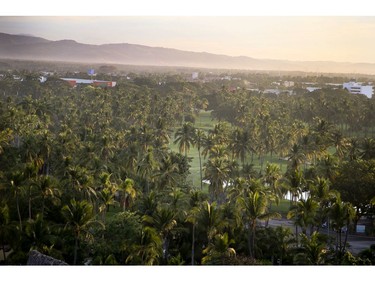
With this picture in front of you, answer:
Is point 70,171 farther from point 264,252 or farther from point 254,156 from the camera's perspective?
point 254,156

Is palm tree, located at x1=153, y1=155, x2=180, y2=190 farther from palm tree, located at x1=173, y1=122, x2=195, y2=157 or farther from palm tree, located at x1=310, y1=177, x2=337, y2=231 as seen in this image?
palm tree, located at x1=310, y1=177, x2=337, y2=231

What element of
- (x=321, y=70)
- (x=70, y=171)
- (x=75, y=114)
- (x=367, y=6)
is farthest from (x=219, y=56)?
(x=75, y=114)

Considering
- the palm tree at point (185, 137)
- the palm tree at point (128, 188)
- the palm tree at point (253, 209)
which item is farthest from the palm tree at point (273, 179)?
the palm tree at point (128, 188)

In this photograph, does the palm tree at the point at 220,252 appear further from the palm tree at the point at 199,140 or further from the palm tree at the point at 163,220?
the palm tree at the point at 199,140

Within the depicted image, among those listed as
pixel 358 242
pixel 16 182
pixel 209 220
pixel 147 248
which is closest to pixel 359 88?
pixel 358 242

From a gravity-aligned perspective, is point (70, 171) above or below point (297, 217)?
above

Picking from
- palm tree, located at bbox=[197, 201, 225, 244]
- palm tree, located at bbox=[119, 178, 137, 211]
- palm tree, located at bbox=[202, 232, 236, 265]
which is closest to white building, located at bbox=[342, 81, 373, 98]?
palm tree, located at bbox=[197, 201, 225, 244]

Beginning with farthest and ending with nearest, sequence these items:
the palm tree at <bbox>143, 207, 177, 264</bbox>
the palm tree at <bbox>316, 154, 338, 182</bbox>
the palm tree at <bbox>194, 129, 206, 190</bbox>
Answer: the palm tree at <bbox>194, 129, 206, 190</bbox> → the palm tree at <bbox>316, 154, 338, 182</bbox> → the palm tree at <bbox>143, 207, 177, 264</bbox>

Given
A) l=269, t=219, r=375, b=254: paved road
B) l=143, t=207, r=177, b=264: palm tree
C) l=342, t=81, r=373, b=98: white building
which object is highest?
l=342, t=81, r=373, b=98: white building
